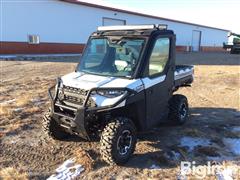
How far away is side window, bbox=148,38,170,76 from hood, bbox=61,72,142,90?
0.55 metres

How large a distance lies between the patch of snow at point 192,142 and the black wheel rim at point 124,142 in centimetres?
135

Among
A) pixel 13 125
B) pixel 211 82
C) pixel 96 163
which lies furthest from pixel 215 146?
pixel 211 82

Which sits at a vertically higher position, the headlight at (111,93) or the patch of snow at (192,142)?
the headlight at (111,93)

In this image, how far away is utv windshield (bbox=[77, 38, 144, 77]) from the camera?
5566mm

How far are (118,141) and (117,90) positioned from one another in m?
0.80

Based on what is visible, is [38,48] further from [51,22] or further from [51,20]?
[51,20]

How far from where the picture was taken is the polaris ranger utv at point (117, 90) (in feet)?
16.3

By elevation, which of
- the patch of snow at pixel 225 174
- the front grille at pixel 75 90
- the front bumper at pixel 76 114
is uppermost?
the front grille at pixel 75 90

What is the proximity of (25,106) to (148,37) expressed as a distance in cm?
433

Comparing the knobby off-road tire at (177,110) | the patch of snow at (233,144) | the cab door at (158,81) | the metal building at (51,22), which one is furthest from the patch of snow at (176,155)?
the metal building at (51,22)

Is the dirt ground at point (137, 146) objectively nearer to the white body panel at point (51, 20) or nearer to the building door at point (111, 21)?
the white body panel at point (51, 20)

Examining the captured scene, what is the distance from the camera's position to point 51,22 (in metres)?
25.7

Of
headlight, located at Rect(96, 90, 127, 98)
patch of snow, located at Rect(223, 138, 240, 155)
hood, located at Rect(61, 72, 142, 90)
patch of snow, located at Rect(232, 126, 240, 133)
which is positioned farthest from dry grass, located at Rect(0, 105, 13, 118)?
patch of snow, located at Rect(232, 126, 240, 133)

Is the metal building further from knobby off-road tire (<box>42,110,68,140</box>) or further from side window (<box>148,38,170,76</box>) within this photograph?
side window (<box>148,38,170,76</box>)
